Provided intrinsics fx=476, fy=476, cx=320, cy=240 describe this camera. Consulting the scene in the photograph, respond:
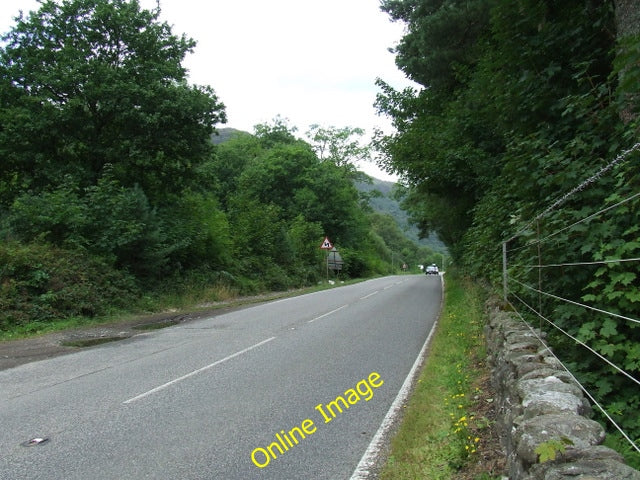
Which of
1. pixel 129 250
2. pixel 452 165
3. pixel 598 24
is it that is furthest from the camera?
pixel 129 250

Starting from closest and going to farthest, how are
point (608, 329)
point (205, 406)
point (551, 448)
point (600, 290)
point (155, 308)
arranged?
point (551, 448)
point (608, 329)
point (600, 290)
point (205, 406)
point (155, 308)

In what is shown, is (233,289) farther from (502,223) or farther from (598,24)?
(598,24)

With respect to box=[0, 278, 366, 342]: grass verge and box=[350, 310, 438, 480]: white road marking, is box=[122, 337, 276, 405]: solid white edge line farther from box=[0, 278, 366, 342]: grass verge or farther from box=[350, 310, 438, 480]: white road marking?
box=[0, 278, 366, 342]: grass verge

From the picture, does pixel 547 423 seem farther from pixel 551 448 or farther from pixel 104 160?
pixel 104 160

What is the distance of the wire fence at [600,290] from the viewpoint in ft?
12.2

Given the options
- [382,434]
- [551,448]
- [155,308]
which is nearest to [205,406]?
[382,434]

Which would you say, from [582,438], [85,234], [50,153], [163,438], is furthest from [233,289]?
[582,438]

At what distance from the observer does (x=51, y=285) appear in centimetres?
1400

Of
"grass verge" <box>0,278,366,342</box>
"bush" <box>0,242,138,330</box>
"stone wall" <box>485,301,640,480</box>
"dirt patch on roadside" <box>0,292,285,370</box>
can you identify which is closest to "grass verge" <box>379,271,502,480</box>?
"stone wall" <box>485,301,640,480</box>

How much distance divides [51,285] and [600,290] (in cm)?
1426

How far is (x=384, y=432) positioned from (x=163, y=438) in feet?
7.72

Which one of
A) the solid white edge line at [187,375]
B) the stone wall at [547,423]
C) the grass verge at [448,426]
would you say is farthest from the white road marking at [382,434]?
the solid white edge line at [187,375]

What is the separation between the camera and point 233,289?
2288 centimetres

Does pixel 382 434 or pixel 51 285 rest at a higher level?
pixel 51 285
